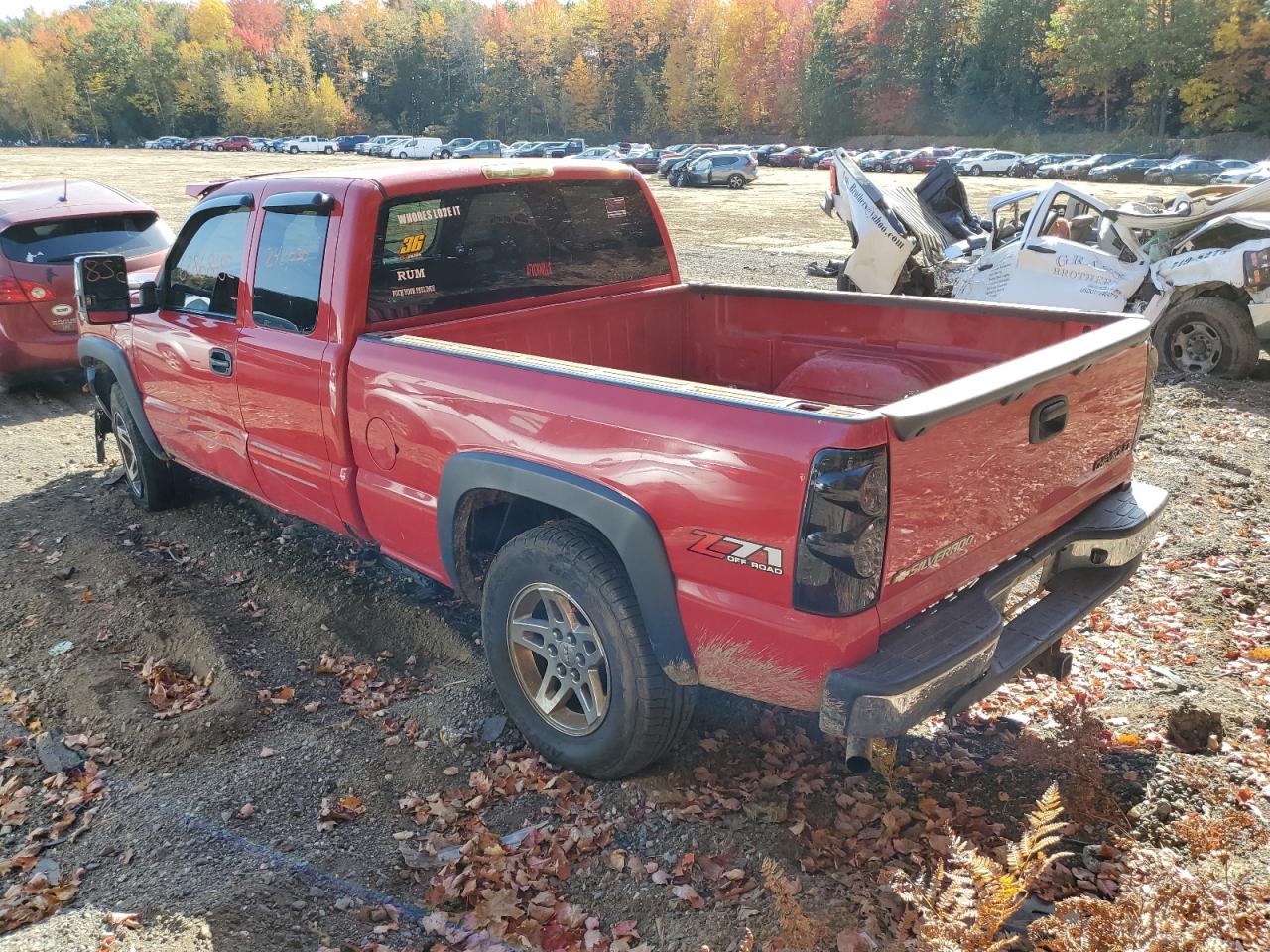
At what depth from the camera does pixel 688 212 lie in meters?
27.2

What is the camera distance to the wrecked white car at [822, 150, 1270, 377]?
852cm

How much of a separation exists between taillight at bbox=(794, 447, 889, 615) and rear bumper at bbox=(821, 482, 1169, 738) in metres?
0.23

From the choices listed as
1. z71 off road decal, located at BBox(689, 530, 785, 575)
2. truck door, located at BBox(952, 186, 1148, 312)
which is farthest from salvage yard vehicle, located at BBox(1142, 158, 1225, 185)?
z71 off road decal, located at BBox(689, 530, 785, 575)

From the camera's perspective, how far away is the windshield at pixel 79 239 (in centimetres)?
830

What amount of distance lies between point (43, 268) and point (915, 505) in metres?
8.37

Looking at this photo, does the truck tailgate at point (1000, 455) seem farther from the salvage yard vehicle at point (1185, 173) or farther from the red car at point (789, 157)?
the red car at point (789, 157)

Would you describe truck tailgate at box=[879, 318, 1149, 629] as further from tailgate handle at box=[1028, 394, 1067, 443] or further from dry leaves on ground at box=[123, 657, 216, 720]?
dry leaves on ground at box=[123, 657, 216, 720]

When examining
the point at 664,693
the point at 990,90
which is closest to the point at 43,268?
the point at 664,693

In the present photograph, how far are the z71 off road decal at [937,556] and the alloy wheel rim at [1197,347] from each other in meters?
7.23

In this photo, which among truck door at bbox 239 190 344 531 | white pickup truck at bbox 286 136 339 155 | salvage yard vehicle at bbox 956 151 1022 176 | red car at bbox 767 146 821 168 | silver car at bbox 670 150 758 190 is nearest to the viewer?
truck door at bbox 239 190 344 531

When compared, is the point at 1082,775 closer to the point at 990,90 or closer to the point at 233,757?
the point at 233,757

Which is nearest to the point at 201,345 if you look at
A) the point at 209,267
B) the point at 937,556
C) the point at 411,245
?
the point at 209,267

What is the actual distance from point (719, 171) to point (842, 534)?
35896mm

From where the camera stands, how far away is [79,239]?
8.47m
